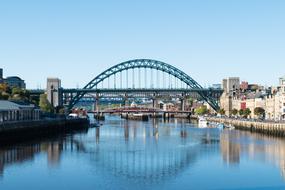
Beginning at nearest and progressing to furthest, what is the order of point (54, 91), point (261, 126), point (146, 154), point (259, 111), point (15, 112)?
point (146, 154) → point (15, 112) → point (261, 126) → point (259, 111) → point (54, 91)

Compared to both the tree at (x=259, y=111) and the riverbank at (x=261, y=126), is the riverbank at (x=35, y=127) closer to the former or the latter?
the riverbank at (x=261, y=126)

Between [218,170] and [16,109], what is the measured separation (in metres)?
39.8

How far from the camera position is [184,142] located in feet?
210

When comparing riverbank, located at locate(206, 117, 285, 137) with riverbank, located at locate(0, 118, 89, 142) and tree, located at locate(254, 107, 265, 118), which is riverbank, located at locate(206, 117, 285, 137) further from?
riverbank, located at locate(0, 118, 89, 142)

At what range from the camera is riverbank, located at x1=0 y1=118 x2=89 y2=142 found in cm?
6107

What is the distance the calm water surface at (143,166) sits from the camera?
116 ft

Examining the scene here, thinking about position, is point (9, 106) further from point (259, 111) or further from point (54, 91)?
point (54, 91)

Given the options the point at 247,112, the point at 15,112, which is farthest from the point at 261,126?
the point at 247,112

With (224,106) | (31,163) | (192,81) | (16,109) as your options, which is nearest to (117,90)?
(192,81)

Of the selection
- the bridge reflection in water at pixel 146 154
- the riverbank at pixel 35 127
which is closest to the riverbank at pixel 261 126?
the bridge reflection in water at pixel 146 154

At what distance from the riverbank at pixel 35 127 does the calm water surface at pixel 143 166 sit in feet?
10.4

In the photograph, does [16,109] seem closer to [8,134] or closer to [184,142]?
[8,134]

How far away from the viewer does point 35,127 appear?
7538cm

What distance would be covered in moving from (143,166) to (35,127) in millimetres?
35374
